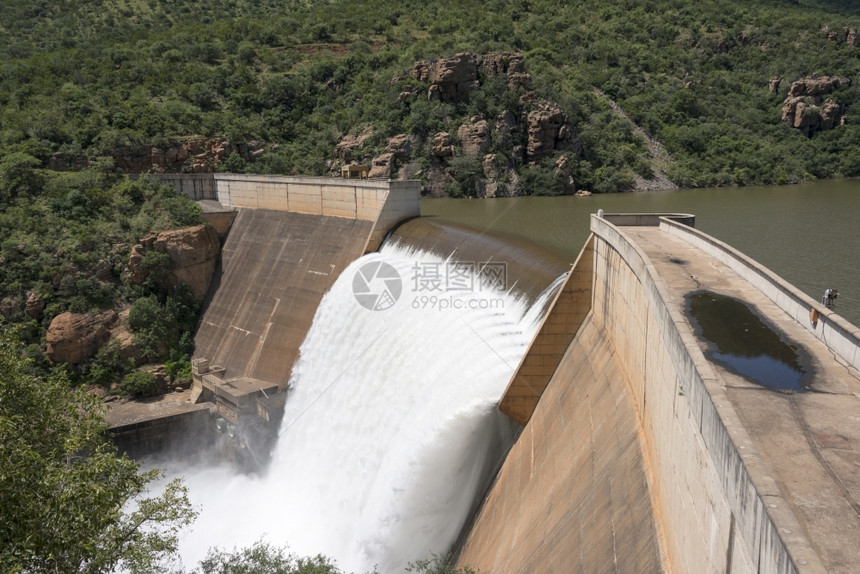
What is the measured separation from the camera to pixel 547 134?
45656mm

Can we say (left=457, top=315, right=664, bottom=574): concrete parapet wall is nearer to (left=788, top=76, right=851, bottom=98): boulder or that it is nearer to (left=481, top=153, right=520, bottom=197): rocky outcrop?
(left=481, top=153, right=520, bottom=197): rocky outcrop

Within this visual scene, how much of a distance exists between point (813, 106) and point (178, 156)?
4725 centimetres

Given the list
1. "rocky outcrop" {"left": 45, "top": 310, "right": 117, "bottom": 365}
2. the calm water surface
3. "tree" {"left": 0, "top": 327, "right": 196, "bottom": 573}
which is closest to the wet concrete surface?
"tree" {"left": 0, "top": 327, "right": 196, "bottom": 573}

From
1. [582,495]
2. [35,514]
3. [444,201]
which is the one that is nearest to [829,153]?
[444,201]

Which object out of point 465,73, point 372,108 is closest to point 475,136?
point 465,73

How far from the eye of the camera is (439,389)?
14109 mm

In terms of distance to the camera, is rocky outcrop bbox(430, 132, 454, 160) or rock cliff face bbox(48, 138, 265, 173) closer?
rock cliff face bbox(48, 138, 265, 173)

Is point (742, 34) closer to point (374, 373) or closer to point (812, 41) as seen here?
point (812, 41)

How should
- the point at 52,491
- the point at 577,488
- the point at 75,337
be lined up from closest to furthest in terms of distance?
the point at 52,491, the point at 577,488, the point at 75,337

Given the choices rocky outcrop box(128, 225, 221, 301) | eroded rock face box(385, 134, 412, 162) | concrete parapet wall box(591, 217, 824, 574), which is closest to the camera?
concrete parapet wall box(591, 217, 824, 574)

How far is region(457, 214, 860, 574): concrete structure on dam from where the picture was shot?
15.3ft

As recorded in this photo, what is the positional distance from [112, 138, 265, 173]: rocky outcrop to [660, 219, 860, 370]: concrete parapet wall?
2914 centimetres

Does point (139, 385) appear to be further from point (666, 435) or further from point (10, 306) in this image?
point (666, 435)

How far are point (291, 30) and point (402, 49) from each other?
11244mm
